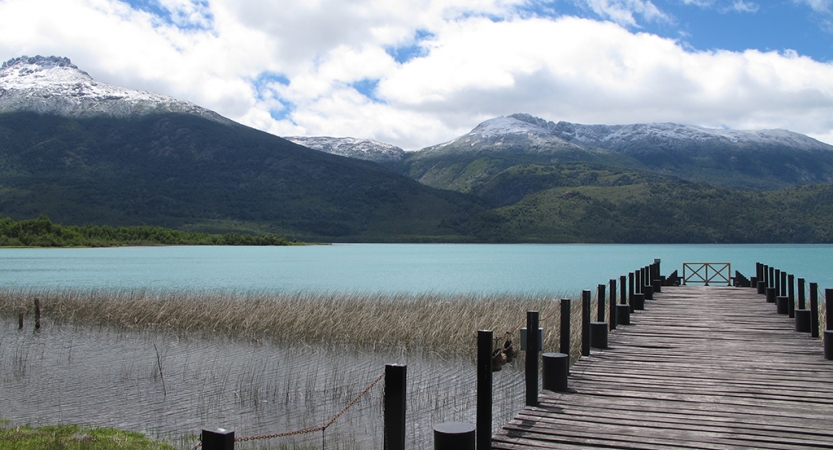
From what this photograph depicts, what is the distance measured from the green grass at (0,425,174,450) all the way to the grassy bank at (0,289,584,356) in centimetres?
794

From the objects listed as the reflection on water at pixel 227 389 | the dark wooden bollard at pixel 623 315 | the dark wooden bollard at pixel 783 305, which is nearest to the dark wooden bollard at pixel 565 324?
the reflection on water at pixel 227 389

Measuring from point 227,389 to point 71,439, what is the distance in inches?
159

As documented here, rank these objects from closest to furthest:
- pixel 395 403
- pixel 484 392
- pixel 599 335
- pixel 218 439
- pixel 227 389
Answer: pixel 218 439, pixel 395 403, pixel 484 392, pixel 599 335, pixel 227 389

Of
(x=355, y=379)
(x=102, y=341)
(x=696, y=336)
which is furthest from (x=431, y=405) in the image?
(x=102, y=341)

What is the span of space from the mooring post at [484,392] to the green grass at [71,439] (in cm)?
497

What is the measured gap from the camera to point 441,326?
17.8 metres

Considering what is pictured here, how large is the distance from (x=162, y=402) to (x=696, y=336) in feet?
31.5

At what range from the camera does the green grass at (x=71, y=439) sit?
340 inches

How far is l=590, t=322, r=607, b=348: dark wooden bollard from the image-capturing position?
11.5m

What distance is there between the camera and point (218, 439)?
4047mm

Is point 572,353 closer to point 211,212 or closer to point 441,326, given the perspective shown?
point 441,326

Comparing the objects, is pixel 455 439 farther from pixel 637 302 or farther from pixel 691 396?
pixel 637 302

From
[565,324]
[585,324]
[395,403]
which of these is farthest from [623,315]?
[395,403]

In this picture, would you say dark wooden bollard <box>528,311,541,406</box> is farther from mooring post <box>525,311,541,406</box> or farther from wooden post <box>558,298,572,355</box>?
wooden post <box>558,298,572,355</box>
